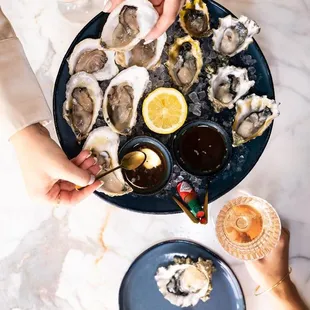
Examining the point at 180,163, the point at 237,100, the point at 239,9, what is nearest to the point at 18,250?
the point at 180,163

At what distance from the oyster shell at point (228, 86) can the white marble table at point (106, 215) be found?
0.57 feet

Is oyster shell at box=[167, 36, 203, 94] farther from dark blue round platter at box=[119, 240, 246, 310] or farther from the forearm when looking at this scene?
the forearm

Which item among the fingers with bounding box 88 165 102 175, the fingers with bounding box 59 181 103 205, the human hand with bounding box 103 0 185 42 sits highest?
the human hand with bounding box 103 0 185 42

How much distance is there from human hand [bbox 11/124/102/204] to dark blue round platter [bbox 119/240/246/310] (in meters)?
0.31

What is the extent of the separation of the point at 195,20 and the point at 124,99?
0.25m

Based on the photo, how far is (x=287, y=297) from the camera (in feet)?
4.29

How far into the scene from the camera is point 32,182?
3.54 ft

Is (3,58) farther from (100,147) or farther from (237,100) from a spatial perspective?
(237,100)

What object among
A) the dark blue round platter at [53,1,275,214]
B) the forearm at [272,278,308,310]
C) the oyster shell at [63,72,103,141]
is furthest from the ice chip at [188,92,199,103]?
the forearm at [272,278,308,310]

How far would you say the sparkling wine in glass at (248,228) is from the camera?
126 centimetres

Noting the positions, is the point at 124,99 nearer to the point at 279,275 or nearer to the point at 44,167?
the point at 44,167

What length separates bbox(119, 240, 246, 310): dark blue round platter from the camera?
131cm

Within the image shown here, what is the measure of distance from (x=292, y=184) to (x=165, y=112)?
398mm

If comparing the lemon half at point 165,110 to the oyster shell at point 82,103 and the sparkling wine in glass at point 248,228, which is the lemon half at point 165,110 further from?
the sparkling wine in glass at point 248,228
